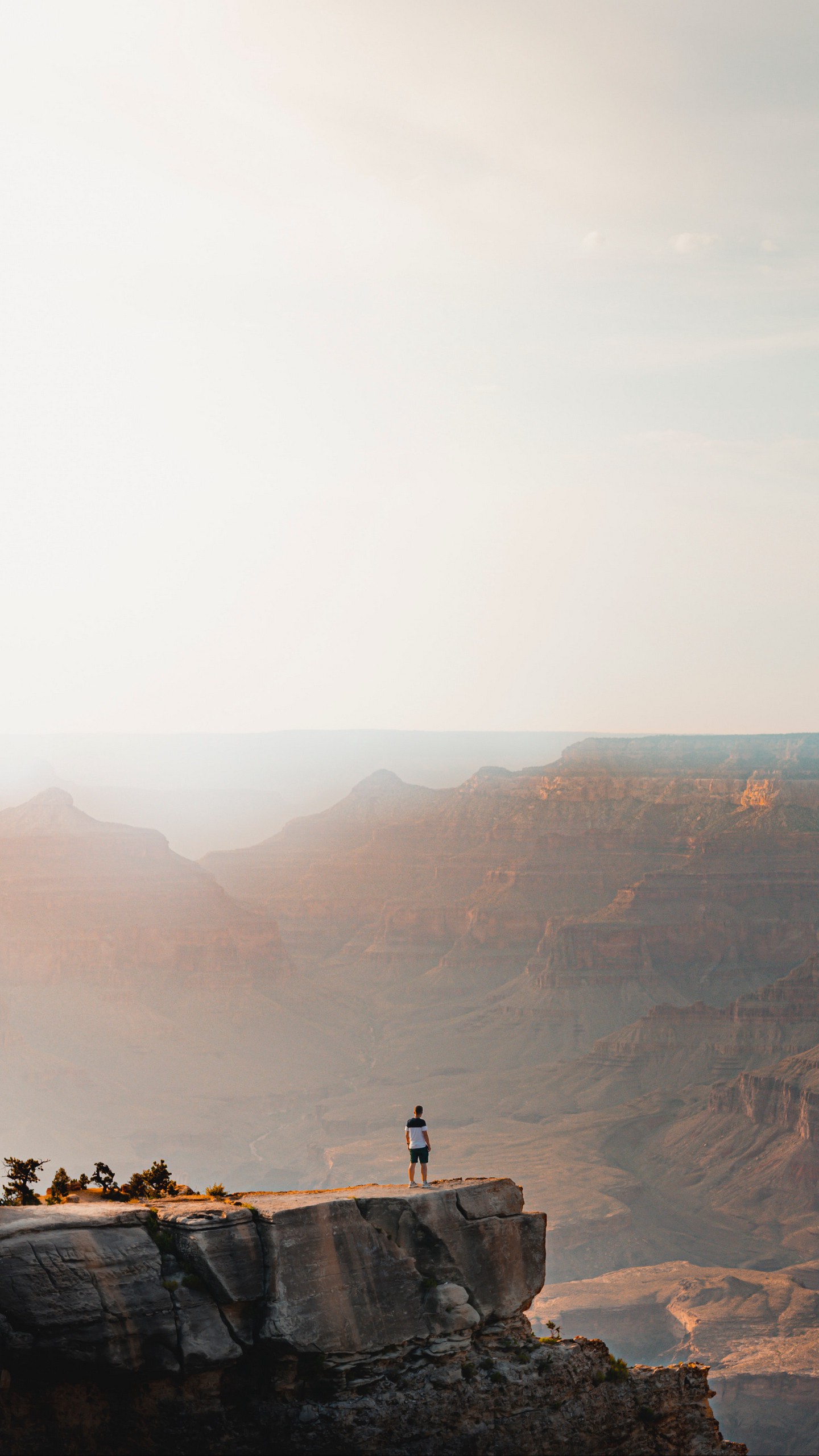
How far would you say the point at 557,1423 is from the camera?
20953 mm

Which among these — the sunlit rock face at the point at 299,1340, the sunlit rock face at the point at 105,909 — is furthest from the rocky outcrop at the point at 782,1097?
the sunlit rock face at the point at 299,1340

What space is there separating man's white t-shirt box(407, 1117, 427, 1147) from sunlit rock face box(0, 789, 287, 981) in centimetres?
13539

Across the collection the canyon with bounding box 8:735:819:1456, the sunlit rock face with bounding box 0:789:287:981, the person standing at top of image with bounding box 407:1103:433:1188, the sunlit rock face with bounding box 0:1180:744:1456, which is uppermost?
the person standing at top of image with bounding box 407:1103:433:1188

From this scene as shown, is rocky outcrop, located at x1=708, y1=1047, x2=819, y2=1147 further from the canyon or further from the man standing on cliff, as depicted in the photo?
the man standing on cliff

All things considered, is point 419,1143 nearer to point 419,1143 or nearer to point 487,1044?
point 419,1143

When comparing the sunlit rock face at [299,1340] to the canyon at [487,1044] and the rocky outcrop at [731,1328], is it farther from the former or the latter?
the canyon at [487,1044]

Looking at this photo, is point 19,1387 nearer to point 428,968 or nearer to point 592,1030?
point 592,1030

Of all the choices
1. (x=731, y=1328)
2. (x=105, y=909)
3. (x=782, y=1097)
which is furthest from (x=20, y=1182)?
(x=105, y=909)

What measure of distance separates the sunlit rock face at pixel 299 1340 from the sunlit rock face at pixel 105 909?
138624 millimetres

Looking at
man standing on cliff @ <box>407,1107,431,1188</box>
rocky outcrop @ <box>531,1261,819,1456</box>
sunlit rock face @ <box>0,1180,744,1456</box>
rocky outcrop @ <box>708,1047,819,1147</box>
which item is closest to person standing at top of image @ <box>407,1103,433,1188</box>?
man standing on cliff @ <box>407,1107,431,1188</box>

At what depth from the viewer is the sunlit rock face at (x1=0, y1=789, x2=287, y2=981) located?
511ft

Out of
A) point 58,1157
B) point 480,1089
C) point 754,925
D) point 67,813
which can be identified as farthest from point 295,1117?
point 754,925

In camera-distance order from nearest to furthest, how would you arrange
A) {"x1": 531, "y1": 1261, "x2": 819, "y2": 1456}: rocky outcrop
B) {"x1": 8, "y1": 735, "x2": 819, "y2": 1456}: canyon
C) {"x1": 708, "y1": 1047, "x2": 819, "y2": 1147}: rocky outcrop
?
{"x1": 531, "y1": 1261, "x2": 819, "y2": 1456}: rocky outcrop
{"x1": 8, "y1": 735, "x2": 819, "y2": 1456}: canyon
{"x1": 708, "y1": 1047, "x2": 819, "y2": 1147}: rocky outcrop

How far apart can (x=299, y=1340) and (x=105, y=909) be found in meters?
147
